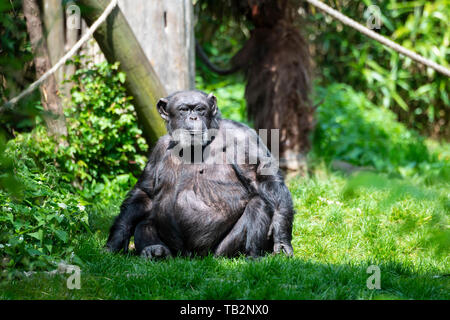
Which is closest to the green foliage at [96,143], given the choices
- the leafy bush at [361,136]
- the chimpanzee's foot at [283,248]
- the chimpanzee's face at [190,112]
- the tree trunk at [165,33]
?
the tree trunk at [165,33]

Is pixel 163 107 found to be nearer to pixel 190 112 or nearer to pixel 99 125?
pixel 190 112

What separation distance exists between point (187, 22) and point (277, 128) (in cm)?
193

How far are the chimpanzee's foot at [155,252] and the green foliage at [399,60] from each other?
7043mm

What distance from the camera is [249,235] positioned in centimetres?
431

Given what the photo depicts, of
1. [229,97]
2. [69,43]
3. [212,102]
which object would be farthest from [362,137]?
[212,102]

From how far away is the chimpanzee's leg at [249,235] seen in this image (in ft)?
14.1

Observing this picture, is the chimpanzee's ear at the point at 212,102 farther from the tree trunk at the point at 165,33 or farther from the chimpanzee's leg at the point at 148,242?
the tree trunk at the point at 165,33

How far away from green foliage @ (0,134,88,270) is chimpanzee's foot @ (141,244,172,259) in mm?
549

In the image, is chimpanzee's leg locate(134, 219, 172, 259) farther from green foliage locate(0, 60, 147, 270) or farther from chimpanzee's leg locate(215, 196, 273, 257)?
green foliage locate(0, 60, 147, 270)

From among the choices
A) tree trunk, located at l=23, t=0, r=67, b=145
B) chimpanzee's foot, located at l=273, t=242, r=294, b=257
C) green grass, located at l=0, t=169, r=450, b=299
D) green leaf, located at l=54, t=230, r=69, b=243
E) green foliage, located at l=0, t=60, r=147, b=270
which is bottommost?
green grass, located at l=0, t=169, r=450, b=299

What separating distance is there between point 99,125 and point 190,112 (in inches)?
80.9

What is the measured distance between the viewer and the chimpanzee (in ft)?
14.2

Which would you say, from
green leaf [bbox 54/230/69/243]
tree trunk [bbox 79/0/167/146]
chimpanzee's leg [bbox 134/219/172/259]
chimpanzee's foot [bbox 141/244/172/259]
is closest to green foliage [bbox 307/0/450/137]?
tree trunk [bbox 79/0/167/146]
